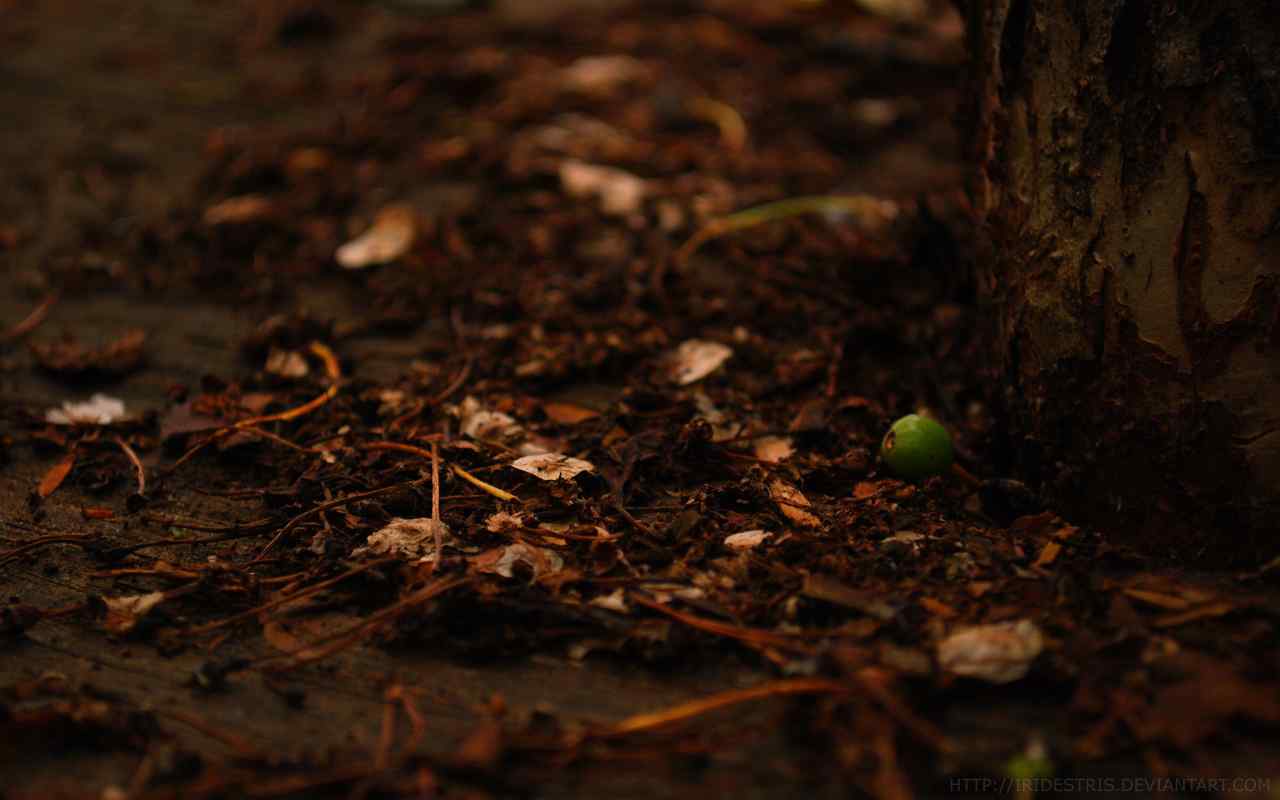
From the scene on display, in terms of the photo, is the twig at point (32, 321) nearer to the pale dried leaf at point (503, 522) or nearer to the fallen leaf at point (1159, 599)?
the pale dried leaf at point (503, 522)

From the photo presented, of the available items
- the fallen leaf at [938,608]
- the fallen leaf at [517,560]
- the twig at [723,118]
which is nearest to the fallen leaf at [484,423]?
the fallen leaf at [517,560]

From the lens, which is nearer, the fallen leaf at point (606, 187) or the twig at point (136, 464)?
the twig at point (136, 464)

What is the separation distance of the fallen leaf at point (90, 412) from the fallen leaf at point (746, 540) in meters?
1.40

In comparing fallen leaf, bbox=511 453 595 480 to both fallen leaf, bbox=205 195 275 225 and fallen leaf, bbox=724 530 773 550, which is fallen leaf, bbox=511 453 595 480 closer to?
fallen leaf, bbox=724 530 773 550

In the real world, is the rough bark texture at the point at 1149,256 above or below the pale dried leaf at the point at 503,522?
above

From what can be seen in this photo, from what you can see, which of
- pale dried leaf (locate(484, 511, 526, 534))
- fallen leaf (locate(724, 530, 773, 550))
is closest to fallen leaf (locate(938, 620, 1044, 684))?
fallen leaf (locate(724, 530, 773, 550))

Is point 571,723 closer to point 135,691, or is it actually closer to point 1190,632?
point 135,691

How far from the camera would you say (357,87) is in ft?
13.8

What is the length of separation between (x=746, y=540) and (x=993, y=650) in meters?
0.47

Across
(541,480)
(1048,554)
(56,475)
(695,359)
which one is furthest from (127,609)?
(1048,554)

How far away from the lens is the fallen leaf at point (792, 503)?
1.96 m

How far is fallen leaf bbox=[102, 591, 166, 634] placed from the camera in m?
1.80

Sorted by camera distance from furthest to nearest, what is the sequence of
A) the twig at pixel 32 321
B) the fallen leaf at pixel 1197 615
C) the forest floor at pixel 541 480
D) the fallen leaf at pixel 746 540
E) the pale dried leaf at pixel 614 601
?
1. the twig at pixel 32 321
2. the fallen leaf at pixel 746 540
3. the pale dried leaf at pixel 614 601
4. the fallen leaf at pixel 1197 615
5. the forest floor at pixel 541 480

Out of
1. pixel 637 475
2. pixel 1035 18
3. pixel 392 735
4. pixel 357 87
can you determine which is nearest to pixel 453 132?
pixel 357 87
